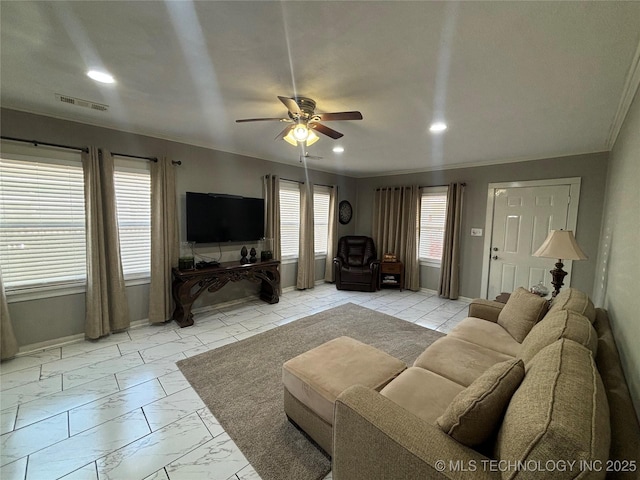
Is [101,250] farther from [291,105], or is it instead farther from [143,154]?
[291,105]

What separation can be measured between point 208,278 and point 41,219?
177cm

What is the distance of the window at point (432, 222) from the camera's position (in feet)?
16.5

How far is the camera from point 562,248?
248 cm

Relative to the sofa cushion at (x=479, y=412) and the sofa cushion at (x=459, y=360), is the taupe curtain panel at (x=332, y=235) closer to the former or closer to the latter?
→ the sofa cushion at (x=459, y=360)

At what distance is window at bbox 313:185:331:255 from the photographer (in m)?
5.53

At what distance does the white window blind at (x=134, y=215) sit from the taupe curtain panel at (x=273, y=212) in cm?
173

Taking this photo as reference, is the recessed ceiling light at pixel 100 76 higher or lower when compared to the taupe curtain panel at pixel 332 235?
higher

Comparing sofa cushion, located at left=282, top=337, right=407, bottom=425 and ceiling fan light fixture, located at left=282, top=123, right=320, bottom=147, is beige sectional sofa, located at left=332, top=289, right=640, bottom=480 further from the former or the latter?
ceiling fan light fixture, located at left=282, top=123, right=320, bottom=147

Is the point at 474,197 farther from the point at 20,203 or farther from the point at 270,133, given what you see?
the point at 20,203

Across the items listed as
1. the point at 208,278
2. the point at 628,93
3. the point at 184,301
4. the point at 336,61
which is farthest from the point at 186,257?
the point at 628,93

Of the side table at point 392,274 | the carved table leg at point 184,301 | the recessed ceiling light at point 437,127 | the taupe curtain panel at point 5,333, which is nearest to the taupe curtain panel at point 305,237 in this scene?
the side table at point 392,274

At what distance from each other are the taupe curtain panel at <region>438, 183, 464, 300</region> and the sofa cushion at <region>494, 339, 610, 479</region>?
3973mm

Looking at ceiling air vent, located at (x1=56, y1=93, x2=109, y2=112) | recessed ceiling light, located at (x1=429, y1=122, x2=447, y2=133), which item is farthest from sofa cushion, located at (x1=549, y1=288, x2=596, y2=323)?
ceiling air vent, located at (x1=56, y1=93, x2=109, y2=112)

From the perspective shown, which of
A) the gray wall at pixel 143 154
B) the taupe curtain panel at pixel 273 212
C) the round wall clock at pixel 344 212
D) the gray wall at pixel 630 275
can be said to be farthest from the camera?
the round wall clock at pixel 344 212
